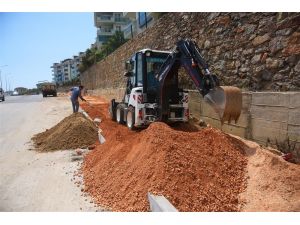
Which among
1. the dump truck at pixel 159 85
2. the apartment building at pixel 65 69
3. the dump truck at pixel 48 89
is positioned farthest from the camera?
the apartment building at pixel 65 69

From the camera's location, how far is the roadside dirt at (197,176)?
486 centimetres

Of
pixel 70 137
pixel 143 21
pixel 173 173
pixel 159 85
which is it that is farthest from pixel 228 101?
pixel 143 21

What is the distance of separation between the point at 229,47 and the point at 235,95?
4148 millimetres

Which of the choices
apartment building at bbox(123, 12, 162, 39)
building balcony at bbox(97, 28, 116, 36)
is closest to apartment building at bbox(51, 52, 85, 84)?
building balcony at bbox(97, 28, 116, 36)

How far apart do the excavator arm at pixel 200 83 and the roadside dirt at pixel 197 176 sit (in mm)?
620

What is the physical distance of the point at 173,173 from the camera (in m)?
5.20

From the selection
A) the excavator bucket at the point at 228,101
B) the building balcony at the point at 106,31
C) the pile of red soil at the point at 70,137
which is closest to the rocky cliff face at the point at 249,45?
the excavator bucket at the point at 228,101

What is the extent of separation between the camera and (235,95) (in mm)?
6324

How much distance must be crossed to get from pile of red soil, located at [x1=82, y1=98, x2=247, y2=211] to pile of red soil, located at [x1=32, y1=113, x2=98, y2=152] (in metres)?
2.95

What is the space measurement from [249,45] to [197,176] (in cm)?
519

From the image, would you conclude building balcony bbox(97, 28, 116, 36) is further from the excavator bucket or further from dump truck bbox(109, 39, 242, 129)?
the excavator bucket

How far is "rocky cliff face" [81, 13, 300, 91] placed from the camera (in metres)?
7.79

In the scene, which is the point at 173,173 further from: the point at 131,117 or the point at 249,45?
the point at 249,45

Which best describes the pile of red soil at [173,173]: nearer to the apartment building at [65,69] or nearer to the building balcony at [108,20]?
the building balcony at [108,20]
